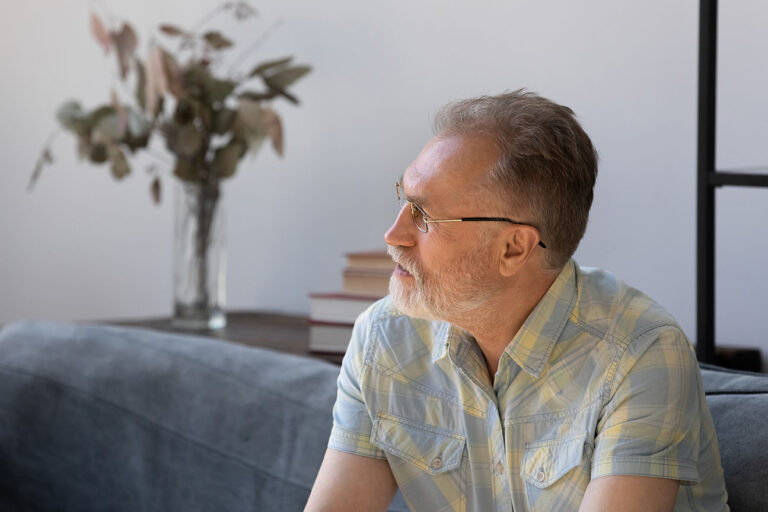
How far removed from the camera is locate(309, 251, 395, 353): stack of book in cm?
195

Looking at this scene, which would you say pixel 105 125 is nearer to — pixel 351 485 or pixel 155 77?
pixel 155 77

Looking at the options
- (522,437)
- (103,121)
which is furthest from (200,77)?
(522,437)

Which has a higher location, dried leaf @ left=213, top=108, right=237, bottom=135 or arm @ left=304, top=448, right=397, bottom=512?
dried leaf @ left=213, top=108, right=237, bottom=135

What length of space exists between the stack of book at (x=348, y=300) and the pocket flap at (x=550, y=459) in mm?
767

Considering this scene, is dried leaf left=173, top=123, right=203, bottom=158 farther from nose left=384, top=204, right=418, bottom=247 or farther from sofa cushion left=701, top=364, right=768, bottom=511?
sofa cushion left=701, top=364, right=768, bottom=511

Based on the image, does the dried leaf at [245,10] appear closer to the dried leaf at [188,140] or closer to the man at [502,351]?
the dried leaf at [188,140]

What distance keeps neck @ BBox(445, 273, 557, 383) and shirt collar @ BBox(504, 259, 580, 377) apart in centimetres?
2

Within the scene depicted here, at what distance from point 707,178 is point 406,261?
1.53 feet

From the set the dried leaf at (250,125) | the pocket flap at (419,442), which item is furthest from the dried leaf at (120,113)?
the pocket flap at (419,442)

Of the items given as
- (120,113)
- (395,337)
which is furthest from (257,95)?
(395,337)

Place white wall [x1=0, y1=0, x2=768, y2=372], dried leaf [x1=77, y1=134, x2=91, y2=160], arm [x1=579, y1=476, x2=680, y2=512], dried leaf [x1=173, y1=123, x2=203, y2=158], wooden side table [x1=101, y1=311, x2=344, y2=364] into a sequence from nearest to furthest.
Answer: arm [x1=579, y1=476, x2=680, y2=512] < white wall [x1=0, y1=0, x2=768, y2=372] < wooden side table [x1=101, y1=311, x2=344, y2=364] < dried leaf [x1=173, y1=123, x2=203, y2=158] < dried leaf [x1=77, y1=134, x2=91, y2=160]

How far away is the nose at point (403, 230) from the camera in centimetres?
126

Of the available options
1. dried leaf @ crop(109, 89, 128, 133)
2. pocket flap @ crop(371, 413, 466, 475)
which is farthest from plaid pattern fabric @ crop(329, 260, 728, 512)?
dried leaf @ crop(109, 89, 128, 133)

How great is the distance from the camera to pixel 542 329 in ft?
4.03
